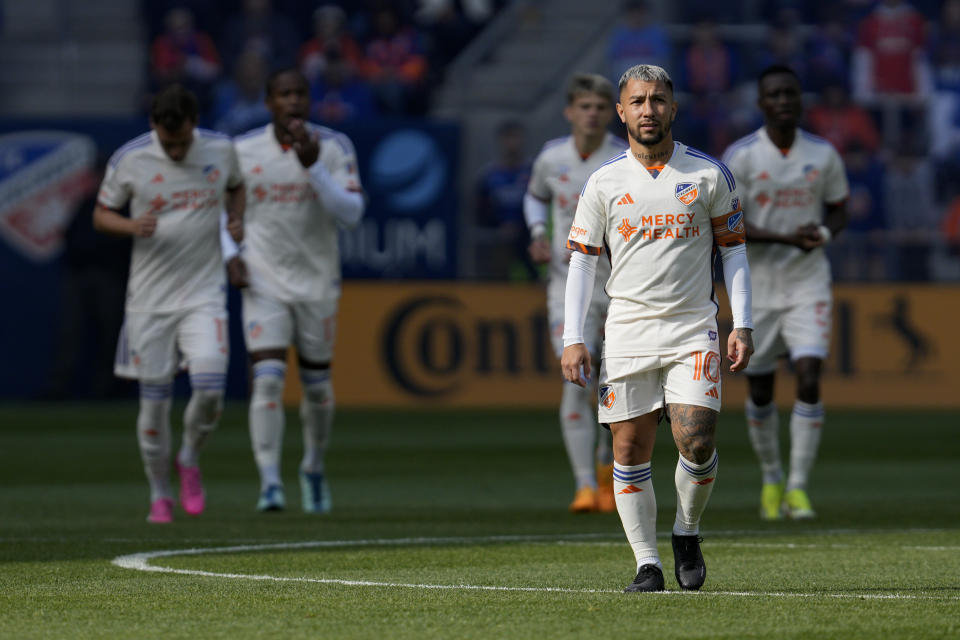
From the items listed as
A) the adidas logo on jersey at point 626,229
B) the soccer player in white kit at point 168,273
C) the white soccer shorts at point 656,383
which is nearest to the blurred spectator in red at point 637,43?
the soccer player in white kit at point 168,273

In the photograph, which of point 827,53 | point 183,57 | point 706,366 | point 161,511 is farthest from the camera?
point 183,57

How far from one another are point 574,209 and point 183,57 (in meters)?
13.5

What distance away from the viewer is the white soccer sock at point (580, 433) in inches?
434

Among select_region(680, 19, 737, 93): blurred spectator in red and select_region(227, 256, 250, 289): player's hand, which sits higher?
select_region(680, 19, 737, 93): blurred spectator in red

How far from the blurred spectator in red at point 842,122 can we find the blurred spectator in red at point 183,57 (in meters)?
7.50

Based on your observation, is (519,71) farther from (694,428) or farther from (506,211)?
(694,428)

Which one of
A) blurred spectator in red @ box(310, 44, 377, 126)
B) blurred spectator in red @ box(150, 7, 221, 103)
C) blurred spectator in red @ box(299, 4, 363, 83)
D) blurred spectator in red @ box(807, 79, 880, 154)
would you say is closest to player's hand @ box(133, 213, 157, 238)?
blurred spectator in red @ box(310, 44, 377, 126)

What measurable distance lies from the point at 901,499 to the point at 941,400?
9864 mm

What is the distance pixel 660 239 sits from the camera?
270 inches

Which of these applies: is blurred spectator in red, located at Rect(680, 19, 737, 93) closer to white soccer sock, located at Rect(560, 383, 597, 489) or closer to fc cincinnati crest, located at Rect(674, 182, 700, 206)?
white soccer sock, located at Rect(560, 383, 597, 489)

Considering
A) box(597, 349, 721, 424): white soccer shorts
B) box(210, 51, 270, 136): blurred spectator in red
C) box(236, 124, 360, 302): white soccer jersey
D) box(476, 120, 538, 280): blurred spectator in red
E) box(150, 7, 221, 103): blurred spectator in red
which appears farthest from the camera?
box(150, 7, 221, 103): blurred spectator in red

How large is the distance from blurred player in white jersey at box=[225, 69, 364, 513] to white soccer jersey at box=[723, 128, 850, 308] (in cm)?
227

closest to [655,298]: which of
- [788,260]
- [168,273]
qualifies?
[788,260]

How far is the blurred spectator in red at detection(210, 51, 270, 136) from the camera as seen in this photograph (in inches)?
876
